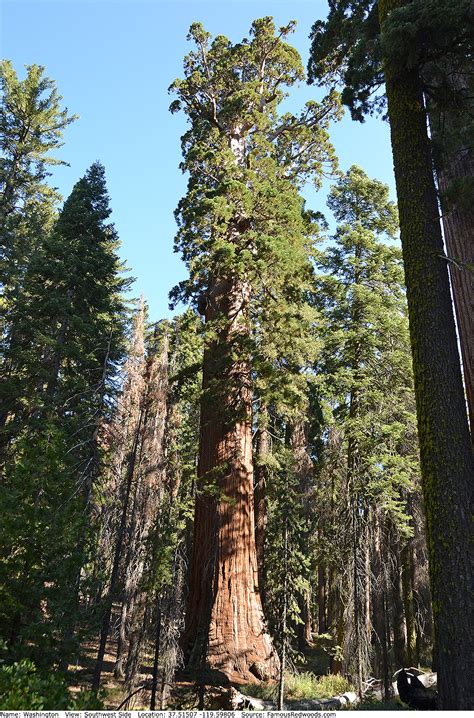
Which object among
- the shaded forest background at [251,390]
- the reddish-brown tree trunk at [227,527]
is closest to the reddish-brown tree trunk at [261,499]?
the shaded forest background at [251,390]

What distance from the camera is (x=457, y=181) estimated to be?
21.8 feet

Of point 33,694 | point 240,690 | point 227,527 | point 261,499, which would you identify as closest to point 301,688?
point 240,690

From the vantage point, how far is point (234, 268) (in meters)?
11.3

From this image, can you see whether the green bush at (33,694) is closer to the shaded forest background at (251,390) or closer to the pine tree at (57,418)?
the shaded forest background at (251,390)

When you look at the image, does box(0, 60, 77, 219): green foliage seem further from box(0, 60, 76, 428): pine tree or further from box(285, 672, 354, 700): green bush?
box(285, 672, 354, 700): green bush

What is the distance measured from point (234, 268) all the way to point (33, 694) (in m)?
8.74

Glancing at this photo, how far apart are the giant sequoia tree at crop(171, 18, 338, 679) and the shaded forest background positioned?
56 mm

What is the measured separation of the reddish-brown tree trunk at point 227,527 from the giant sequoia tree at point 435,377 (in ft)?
15.2

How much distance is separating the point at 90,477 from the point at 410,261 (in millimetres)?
8744

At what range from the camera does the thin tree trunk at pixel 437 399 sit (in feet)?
15.4

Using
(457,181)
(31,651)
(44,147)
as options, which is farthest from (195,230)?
(44,147)

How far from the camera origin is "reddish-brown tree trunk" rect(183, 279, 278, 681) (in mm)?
9133

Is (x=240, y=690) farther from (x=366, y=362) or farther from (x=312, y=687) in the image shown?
(x=366, y=362)

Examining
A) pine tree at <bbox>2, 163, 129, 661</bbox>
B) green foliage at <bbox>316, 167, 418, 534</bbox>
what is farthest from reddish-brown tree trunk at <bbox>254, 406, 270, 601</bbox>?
pine tree at <bbox>2, 163, 129, 661</bbox>
